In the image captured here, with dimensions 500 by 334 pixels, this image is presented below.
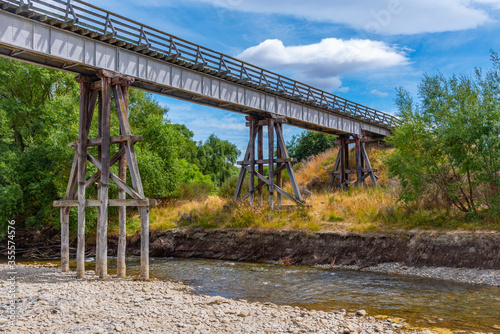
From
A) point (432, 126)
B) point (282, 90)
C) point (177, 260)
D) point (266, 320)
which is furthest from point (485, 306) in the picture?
point (282, 90)

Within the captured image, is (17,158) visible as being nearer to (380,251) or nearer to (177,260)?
(177,260)

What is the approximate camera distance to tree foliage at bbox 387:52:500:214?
48.3 feet

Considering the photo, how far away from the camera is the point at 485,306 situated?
29.9ft

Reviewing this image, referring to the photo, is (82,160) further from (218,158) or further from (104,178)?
(218,158)

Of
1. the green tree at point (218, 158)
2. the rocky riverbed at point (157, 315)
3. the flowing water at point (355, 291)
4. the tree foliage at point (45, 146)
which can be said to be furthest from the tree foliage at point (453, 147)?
the green tree at point (218, 158)

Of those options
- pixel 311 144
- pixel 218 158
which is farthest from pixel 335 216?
pixel 218 158

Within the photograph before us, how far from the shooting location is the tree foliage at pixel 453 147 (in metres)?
14.7

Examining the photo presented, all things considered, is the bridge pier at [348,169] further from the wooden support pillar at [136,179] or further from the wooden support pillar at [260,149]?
the wooden support pillar at [136,179]

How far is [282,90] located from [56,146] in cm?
1214

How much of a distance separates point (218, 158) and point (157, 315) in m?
51.7

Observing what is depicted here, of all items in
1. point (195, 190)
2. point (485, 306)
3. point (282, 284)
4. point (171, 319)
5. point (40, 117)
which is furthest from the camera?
point (195, 190)

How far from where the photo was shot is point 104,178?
42.3 feet

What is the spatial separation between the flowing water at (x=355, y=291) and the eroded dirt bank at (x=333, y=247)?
56.8 inches

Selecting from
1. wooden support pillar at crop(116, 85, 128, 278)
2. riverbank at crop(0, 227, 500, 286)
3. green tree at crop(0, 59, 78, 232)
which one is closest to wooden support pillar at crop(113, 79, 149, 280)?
wooden support pillar at crop(116, 85, 128, 278)
